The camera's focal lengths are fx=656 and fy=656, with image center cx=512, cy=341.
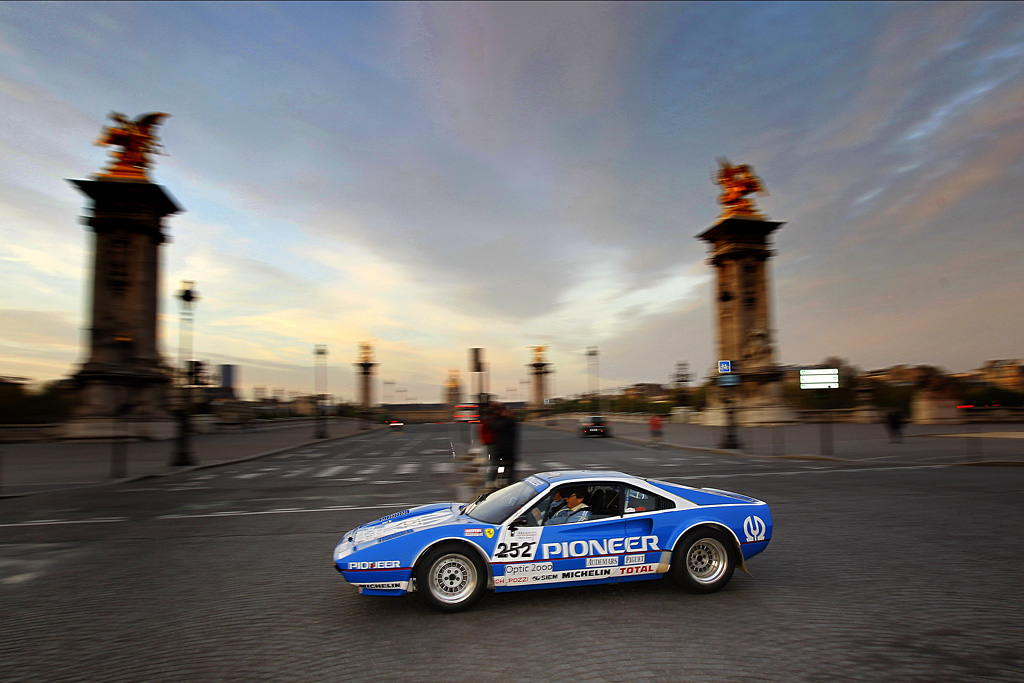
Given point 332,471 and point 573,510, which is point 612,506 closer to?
point 573,510

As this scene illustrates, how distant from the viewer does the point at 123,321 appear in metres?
45.6

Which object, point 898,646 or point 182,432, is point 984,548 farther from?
point 182,432

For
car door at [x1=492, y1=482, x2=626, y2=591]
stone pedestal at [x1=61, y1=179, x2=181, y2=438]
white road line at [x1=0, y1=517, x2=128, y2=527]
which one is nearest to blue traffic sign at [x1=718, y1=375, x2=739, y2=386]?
white road line at [x1=0, y1=517, x2=128, y2=527]

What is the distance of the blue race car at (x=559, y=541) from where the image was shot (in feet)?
19.2

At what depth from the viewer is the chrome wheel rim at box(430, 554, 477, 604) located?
587 centimetres

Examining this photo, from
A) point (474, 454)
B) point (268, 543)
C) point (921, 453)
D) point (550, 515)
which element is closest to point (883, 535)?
point (550, 515)

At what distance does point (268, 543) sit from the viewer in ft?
30.8

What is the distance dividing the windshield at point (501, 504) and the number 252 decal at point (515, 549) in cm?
24

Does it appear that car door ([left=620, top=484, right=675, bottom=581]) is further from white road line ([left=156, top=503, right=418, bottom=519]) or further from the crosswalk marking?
the crosswalk marking

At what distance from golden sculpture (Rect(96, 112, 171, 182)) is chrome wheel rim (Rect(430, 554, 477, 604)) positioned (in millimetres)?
A: 51404

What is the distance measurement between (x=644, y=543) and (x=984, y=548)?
513 cm

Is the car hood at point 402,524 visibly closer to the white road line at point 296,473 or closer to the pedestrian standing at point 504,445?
the pedestrian standing at point 504,445

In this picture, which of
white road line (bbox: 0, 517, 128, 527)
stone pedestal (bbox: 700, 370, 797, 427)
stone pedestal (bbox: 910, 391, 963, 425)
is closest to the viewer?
white road line (bbox: 0, 517, 128, 527)

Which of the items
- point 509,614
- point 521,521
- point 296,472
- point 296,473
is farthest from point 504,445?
point 296,472
